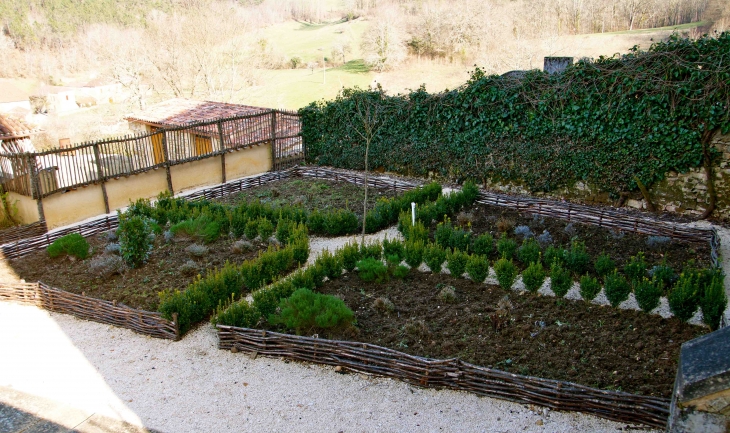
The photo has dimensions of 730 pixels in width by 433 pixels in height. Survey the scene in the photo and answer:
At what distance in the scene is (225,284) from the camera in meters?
7.21

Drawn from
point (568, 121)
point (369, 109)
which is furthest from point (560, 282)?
point (369, 109)

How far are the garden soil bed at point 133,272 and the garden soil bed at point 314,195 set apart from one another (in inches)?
98.8

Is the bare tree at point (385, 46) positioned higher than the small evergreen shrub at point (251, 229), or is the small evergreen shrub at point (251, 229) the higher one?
the bare tree at point (385, 46)

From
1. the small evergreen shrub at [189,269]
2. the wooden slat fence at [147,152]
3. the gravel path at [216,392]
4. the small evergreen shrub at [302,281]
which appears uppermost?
the wooden slat fence at [147,152]

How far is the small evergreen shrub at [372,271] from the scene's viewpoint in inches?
296

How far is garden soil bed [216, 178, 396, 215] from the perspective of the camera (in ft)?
37.9

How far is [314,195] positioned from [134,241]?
15.9 ft

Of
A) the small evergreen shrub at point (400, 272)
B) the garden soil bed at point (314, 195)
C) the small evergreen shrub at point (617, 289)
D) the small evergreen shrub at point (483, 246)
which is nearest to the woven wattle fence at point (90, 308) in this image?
the small evergreen shrub at point (400, 272)

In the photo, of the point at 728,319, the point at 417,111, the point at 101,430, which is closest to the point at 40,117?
the point at 417,111

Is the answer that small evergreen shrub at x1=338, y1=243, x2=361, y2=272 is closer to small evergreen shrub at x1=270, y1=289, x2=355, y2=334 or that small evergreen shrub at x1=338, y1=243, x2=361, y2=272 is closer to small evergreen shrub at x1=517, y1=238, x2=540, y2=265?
small evergreen shrub at x1=270, y1=289, x2=355, y2=334

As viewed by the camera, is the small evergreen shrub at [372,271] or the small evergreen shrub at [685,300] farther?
the small evergreen shrub at [372,271]

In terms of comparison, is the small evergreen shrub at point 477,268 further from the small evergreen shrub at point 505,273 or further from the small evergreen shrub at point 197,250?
the small evergreen shrub at point 197,250

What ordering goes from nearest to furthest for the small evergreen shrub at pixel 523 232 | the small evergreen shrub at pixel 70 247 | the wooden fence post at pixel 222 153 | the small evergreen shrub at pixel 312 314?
the small evergreen shrub at pixel 312 314 < the small evergreen shrub at pixel 70 247 < the small evergreen shrub at pixel 523 232 < the wooden fence post at pixel 222 153

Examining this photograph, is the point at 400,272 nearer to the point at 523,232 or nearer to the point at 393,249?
the point at 393,249
